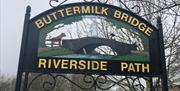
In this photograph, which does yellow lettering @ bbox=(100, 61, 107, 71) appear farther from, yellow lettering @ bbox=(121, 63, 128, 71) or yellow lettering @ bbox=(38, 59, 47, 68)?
yellow lettering @ bbox=(38, 59, 47, 68)

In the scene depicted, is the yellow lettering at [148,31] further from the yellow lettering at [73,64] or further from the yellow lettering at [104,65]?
the yellow lettering at [73,64]

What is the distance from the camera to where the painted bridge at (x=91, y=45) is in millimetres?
4113

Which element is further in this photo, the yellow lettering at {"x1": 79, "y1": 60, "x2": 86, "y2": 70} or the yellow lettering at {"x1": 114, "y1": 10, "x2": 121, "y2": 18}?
the yellow lettering at {"x1": 114, "y1": 10, "x2": 121, "y2": 18}

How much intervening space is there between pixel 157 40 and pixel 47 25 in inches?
61.2

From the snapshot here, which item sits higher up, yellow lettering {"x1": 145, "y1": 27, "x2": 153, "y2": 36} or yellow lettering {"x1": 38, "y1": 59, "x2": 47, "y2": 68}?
yellow lettering {"x1": 145, "y1": 27, "x2": 153, "y2": 36}

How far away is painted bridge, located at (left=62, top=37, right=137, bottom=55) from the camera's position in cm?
411

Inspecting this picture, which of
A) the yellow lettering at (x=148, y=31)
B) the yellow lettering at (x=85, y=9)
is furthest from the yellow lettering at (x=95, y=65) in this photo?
the yellow lettering at (x=148, y=31)

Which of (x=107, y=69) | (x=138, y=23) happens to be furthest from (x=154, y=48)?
(x=107, y=69)

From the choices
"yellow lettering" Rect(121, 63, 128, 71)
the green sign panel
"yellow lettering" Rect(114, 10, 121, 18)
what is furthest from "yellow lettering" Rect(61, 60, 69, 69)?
"yellow lettering" Rect(114, 10, 121, 18)

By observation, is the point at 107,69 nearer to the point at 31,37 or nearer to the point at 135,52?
the point at 135,52

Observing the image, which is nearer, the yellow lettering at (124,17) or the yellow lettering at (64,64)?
the yellow lettering at (64,64)

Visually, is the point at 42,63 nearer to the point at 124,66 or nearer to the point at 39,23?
the point at 39,23

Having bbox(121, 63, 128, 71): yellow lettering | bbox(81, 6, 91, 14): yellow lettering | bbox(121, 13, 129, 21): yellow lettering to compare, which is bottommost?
bbox(121, 63, 128, 71): yellow lettering

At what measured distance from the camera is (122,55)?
4.19 m
